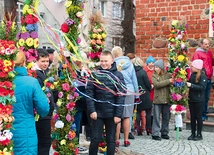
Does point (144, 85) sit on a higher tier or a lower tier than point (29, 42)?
lower

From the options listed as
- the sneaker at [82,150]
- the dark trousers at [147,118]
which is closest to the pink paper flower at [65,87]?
the sneaker at [82,150]

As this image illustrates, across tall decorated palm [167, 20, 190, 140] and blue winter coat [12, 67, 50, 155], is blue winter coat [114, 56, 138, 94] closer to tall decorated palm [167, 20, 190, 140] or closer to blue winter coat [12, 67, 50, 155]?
tall decorated palm [167, 20, 190, 140]

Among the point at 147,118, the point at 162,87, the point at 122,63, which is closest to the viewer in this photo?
the point at 122,63

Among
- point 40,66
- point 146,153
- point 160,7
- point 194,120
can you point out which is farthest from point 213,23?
point 40,66

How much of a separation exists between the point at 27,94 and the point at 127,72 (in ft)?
11.9

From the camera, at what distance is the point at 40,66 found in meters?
5.36

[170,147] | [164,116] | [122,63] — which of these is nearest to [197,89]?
[164,116]

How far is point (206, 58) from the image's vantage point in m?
9.40

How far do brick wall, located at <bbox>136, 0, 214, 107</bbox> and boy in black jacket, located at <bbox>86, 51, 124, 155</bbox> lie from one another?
5.14m

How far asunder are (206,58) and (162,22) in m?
2.23

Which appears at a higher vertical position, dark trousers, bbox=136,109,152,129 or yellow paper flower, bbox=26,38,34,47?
yellow paper flower, bbox=26,38,34,47

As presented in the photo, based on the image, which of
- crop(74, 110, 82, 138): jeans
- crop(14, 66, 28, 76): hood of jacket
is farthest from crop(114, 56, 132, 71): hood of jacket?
crop(14, 66, 28, 76): hood of jacket

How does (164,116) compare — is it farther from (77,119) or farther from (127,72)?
(77,119)

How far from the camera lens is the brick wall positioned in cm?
1044
